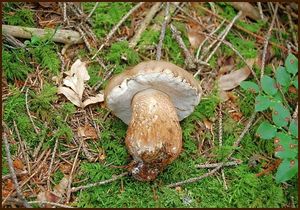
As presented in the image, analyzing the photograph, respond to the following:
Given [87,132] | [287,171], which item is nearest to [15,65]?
[87,132]

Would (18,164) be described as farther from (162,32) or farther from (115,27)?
(162,32)

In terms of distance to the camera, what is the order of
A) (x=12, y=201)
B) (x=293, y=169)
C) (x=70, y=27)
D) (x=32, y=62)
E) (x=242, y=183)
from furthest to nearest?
(x=70, y=27), (x=32, y=62), (x=242, y=183), (x=293, y=169), (x=12, y=201)

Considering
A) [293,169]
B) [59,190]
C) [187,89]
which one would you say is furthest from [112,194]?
[293,169]

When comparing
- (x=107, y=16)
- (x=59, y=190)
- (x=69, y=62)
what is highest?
(x=107, y=16)

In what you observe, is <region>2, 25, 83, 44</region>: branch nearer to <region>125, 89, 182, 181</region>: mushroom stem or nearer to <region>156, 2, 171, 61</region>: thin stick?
<region>156, 2, 171, 61</region>: thin stick

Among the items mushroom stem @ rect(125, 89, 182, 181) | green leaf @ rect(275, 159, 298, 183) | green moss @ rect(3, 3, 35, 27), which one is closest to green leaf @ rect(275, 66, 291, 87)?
green leaf @ rect(275, 159, 298, 183)

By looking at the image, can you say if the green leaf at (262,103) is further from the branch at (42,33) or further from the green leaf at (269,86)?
the branch at (42,33)

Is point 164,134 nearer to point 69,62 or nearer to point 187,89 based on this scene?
point 187,89
